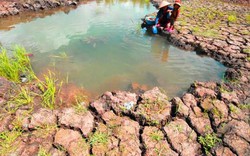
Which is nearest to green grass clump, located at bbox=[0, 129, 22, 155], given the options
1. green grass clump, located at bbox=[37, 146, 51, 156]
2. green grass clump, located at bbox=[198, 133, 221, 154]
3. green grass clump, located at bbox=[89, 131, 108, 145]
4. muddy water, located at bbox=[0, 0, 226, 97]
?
green grass clump, located at bbox=[37, 146, 51, 156]

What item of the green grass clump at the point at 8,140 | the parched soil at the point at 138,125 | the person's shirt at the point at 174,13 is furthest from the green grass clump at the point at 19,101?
the person's shirt at the point at 174,13

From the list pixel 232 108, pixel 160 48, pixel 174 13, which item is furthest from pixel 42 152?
pixel 174 13

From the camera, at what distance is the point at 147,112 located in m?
2.96

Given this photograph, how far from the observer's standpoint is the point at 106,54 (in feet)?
16.9

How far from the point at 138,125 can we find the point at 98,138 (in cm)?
60

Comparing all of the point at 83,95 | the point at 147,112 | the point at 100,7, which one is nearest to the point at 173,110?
the point at 147,112

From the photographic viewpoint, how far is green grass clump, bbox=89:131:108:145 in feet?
8.28

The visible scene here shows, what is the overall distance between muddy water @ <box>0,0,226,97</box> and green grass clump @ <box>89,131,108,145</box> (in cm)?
136

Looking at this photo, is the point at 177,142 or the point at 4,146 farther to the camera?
the point at 177,142

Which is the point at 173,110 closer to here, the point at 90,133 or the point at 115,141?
the point at 115,141

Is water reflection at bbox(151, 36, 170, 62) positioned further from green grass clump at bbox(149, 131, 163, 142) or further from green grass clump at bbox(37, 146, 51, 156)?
green grass clump at bbox(37, 146, 51, 156)

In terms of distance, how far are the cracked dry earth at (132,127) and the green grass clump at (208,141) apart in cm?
4

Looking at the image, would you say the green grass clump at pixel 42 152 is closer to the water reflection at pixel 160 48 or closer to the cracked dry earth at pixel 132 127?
the cracked dry earth at pixel 132 127

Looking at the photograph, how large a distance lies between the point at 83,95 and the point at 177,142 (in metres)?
1.92
